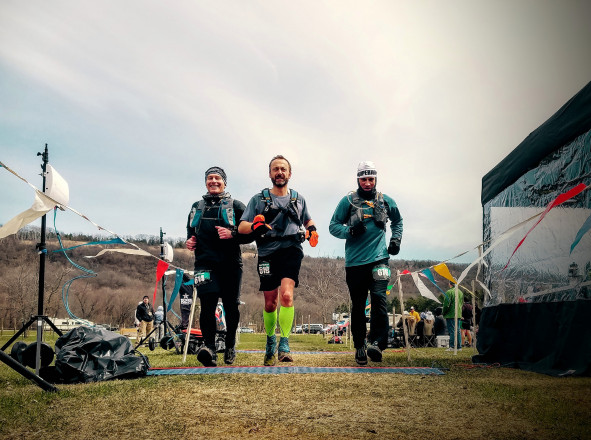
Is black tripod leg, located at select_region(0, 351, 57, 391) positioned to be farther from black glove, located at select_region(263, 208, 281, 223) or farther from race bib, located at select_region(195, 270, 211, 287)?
black glove, located at select_region(263, 208, 281, 223)

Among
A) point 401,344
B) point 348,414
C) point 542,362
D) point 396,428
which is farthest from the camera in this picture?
point 401,344

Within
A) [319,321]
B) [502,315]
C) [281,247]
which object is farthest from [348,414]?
[319,321]

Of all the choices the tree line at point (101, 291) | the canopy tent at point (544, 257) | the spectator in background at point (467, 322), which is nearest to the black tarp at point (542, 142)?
the canopy tent at point (544, 257)

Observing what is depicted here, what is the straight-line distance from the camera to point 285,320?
5.07 metres

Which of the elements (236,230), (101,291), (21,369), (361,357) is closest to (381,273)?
(361,357)

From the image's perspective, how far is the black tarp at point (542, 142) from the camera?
4.28 metres

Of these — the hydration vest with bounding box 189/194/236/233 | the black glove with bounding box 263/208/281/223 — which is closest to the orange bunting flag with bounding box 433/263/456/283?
the black glove with bounding box 263/208/281/223

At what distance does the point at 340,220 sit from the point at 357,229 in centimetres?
42

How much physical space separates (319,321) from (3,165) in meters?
72.7

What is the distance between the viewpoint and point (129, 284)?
7488cm

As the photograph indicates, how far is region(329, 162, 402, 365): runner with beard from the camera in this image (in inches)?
202

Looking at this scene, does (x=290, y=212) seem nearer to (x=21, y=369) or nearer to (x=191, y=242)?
(x=191, y=242)

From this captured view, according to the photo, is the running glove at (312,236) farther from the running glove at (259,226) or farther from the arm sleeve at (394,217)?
the arm sleeve at (394,217)

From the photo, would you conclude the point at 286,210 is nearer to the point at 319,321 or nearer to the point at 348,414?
the point at 348,414
